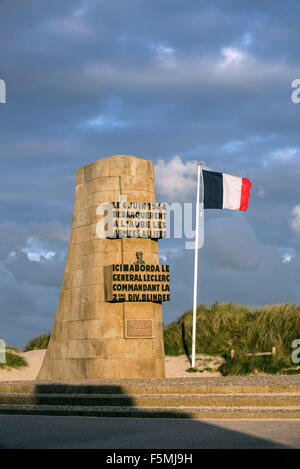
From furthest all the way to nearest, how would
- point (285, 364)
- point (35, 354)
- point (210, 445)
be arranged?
point (35, 354)
point (285, 364)
point (210, 445)

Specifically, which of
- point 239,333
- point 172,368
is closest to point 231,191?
point 239,333

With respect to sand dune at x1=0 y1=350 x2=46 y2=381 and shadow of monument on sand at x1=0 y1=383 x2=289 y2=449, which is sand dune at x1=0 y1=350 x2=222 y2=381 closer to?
sand dune at x1=0 y1=350 x2=46 y2=381

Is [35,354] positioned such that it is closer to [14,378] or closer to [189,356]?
[14,378]

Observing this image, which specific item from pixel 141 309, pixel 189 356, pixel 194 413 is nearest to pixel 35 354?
pixel 189 356

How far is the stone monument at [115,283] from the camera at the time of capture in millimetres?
22797

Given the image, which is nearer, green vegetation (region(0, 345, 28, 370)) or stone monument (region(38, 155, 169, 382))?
stone monument (region(38, 155, 169, 382))

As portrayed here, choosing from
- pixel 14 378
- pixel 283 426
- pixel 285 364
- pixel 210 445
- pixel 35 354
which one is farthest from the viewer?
pixel 35 354

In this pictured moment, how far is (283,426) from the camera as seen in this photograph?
1168 cm

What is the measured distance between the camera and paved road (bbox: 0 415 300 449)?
972cm

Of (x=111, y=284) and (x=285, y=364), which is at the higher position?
(x=111, y=284)

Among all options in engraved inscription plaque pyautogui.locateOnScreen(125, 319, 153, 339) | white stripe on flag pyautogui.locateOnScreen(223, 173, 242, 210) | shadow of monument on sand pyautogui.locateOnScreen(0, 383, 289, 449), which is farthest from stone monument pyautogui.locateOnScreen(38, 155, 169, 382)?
shadow of monument on sand pyautogui.locateOnScreen(0, 383, 289, 449)

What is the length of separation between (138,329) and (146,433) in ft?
39.7

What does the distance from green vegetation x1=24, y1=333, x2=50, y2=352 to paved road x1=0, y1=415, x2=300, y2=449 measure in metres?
22.6

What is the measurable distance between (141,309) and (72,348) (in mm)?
3049
